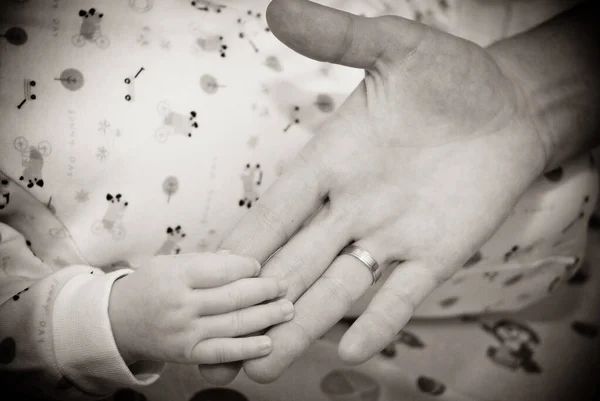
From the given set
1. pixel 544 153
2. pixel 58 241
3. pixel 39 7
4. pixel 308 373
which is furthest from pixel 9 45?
pixel 544 153

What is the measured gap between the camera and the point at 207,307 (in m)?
0.56

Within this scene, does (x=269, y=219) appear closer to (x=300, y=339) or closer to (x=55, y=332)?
(x=300, y=339)

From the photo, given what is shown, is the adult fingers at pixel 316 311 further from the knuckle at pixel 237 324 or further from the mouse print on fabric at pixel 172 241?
the mouse print on fabric at pixel 172 241

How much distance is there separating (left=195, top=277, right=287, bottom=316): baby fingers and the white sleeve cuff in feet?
0.47

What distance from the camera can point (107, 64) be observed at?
69cm

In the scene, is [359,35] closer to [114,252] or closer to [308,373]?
[114,252]

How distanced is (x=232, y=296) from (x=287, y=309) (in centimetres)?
7

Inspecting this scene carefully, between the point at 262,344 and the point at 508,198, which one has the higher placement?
the point at 508,198

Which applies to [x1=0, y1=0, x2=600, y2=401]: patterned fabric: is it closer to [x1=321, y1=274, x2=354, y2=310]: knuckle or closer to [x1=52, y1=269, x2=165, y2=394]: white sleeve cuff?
[x1=52, y1=269, x2=165, y2=394]: white sleeve cuff

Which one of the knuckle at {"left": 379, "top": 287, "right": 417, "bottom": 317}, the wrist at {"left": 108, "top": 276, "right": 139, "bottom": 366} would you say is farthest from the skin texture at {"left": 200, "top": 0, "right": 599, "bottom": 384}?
the wrist at {"left": 108, "top": 276, "right": 139, "bottom": 366}

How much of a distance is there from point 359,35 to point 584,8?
55 centimetres

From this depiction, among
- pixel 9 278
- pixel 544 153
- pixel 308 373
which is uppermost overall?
pixel 544 153

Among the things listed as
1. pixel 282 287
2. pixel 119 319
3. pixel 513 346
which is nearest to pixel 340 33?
pixel 282 287

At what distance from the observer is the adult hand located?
62cm
